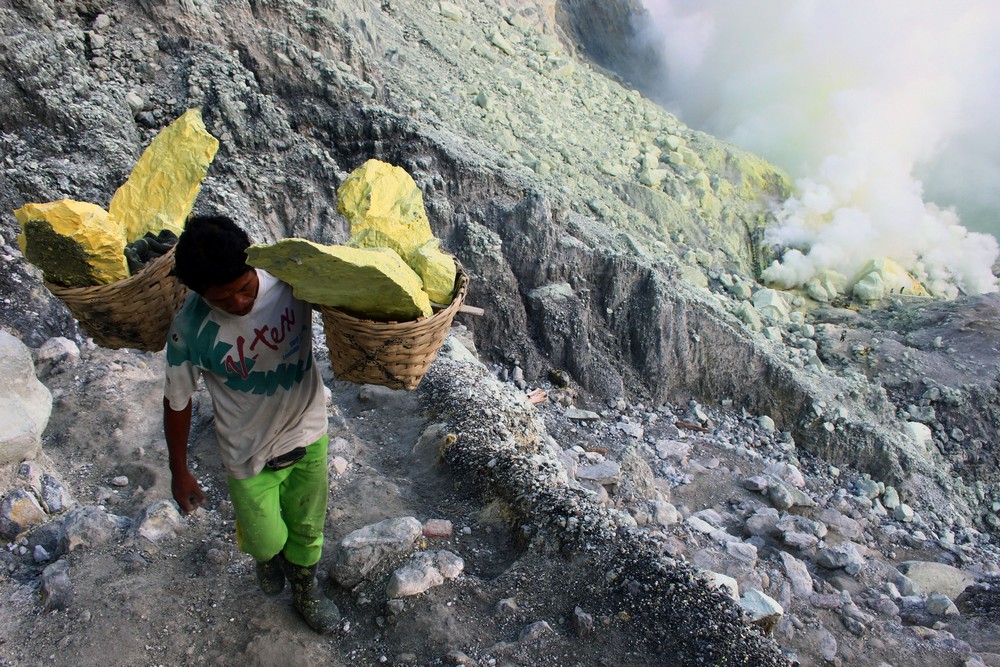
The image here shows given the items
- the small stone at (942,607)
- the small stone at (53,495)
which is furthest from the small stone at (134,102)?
the small stone at (942,607)

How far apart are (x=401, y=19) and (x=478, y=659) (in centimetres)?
787

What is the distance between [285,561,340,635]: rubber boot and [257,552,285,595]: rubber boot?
72mm

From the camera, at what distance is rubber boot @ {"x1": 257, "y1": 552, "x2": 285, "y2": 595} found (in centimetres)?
224

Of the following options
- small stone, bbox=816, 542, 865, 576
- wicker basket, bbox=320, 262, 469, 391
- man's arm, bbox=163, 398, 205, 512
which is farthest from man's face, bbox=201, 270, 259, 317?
small stone, bbox=816, 542, 865, 576

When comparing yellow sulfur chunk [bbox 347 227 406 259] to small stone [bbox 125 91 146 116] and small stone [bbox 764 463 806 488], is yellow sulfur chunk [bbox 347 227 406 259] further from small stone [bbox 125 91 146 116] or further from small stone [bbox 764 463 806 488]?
small stone [bbox 764 463 806 488]

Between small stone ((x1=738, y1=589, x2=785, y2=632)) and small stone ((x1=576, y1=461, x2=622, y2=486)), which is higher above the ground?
small stone ((x1=738, y1=589, x2=785, y2=632))

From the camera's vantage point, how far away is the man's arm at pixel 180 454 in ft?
6.16

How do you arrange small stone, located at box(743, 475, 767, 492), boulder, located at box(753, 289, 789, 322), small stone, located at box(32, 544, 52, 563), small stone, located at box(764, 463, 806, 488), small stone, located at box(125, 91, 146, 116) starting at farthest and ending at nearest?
boulder, located at box(753, 289, 789, 322) → small stone, located at box(764, 463, 806, 488) → small stone, located at box(743, 475, 767, 492) → small stone, located at box(125, 91, 146, 116) → small stone, located at box(32, 544, 52, 563)

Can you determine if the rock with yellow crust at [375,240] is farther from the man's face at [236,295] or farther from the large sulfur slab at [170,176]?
the large sulfur slab at [170,176]

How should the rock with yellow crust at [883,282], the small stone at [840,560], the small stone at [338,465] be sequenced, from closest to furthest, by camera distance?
the small stone at [338,465] < the small stone at [840,560] < the rock with yellow crust at [883,282]

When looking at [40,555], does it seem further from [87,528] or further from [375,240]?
[375,240]

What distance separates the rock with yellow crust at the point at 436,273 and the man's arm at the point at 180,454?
0.78m

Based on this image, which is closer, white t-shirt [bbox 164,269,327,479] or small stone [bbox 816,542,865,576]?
white t-shirt [bbox 164,269,327,479]

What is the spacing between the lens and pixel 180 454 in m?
1.93
